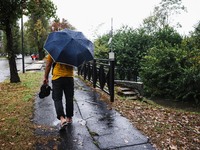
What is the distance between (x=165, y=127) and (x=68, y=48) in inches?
103

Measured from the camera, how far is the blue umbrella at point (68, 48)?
154 inches

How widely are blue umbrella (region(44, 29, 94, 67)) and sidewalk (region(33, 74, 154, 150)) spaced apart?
1.35 m

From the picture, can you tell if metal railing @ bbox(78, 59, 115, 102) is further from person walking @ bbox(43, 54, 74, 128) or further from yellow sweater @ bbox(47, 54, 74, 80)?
yellow sweater @ bbox(47, 54, 74, 80)

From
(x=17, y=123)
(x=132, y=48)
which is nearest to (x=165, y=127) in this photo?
(x=17, y=123)

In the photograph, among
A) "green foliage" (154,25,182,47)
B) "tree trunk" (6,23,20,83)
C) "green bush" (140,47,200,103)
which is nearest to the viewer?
"tree trunk" (6,23,20,83)

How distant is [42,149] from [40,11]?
28.5 feet

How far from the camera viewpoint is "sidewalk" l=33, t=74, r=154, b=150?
3777mm

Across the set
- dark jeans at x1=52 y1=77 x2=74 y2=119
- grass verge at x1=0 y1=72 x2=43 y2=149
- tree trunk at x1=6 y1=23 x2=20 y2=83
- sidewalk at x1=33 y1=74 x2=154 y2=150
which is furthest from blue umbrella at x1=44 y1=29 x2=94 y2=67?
tree trunk at x1=6 y1=23 x2=20 y2=83

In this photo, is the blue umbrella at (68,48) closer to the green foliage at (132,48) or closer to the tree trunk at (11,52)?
the tree trunk at (11,52)

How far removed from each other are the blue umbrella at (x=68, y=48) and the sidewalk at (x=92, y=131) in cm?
135

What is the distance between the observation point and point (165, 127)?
4746 millimetres

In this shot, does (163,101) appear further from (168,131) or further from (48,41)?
(48,41)

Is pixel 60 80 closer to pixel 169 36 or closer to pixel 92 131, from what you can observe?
pixel 92 131

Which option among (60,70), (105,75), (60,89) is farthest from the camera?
(105,75)
